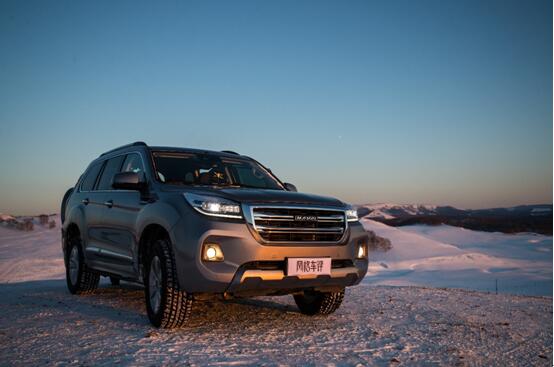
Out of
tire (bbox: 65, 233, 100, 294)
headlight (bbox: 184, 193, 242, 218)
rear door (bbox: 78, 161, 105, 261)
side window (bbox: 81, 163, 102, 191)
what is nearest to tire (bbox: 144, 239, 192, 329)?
headlight (bbox: 184, 193, 242, 218)

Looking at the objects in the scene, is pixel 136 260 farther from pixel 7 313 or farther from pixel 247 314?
pixel 7 313

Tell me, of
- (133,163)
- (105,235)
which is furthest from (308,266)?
(105,235)

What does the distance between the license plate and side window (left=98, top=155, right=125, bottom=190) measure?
305cm

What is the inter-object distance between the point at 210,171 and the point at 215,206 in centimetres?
157

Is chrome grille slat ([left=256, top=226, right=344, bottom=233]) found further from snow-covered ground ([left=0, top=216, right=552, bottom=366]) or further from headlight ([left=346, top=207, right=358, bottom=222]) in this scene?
snow-covered ground ([left=0, top=216, right=552, bottom=366])

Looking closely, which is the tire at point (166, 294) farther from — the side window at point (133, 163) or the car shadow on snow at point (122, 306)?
the side window at point (133, 163)

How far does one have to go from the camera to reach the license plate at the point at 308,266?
182 inches

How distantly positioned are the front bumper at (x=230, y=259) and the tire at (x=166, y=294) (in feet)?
0.58

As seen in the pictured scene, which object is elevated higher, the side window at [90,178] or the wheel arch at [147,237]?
the side window at [90,178]

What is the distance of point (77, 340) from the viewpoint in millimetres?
4543

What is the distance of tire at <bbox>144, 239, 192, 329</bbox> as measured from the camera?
469 centimetres

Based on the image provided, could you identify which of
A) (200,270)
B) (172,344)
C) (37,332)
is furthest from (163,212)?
(37,332)

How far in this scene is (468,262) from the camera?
23484mm

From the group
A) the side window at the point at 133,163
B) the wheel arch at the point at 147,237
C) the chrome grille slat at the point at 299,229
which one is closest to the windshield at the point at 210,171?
the side window at the point at 133,163
